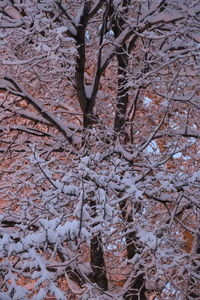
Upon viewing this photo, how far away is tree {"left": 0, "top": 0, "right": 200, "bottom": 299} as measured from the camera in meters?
3.22

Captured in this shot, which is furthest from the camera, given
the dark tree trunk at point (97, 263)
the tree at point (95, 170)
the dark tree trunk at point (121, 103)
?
the dark tree trunk at point (121, 103)

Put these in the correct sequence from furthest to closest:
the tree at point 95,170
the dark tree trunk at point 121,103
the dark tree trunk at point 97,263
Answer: the dark tree trunk at point 121,103 < the dark tree trunk at point 97,263 < the tree at point 95,170

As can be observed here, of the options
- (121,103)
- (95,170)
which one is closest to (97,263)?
(95,170)

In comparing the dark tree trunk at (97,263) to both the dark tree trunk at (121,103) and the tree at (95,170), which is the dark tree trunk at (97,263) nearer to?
the tree at (95,170)

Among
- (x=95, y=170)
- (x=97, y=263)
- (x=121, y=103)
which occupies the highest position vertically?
(x=121, y=103)

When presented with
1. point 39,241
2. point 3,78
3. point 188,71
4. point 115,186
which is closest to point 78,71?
point 3,78

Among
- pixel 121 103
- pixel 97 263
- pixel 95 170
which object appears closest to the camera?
pixel 95 170

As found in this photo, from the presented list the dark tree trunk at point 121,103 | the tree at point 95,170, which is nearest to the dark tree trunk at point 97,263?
the tree at point 95,170

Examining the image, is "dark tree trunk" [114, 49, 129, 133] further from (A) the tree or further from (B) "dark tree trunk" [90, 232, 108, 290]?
(B) "dark tree trunk" [90, 232, 108, 290]

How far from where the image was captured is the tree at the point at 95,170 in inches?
127

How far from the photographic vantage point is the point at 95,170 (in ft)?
14.6

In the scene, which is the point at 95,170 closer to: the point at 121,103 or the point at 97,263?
the point at 97,263

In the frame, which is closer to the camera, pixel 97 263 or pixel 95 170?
pixel 95 170

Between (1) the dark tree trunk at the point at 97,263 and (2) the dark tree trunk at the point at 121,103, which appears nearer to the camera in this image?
(1) the dark tree trunk at the point at 97,263
